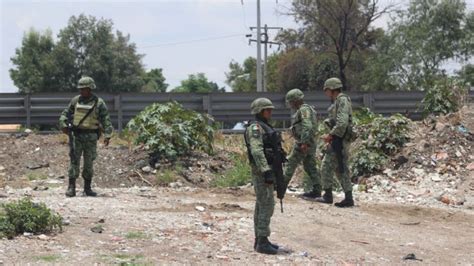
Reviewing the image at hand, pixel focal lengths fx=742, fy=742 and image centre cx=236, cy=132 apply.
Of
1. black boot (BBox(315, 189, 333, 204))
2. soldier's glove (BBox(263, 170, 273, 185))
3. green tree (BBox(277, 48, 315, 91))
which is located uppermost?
green tree (BBox(277, 48, 315, 91))

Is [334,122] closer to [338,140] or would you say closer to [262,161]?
[338,140]

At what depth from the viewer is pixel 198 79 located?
8394 cm

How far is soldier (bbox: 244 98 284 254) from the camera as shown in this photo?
7.46m

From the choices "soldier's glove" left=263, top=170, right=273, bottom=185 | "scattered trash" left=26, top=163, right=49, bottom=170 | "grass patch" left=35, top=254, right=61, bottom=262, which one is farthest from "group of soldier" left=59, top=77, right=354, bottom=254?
"grass patch" left=35, top=254, right=61, bottom=262

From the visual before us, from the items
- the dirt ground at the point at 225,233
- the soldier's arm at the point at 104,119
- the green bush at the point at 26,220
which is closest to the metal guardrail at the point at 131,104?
→ the dirt ground at the point at 225,233

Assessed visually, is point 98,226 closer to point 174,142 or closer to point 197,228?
point 197,228

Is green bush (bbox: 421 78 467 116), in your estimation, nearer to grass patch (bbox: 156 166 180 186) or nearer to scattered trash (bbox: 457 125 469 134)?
scattered trash (bbox: 457 125 469 134)

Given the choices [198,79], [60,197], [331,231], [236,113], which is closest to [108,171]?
[60,197]

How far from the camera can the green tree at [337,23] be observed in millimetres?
39844

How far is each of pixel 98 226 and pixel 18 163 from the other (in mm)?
6396

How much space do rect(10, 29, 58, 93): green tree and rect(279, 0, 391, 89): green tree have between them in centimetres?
1839

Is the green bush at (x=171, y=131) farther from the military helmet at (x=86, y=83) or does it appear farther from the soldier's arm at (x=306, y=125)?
the soldier's arm at (x=306, y=125)

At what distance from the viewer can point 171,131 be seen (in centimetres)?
1399

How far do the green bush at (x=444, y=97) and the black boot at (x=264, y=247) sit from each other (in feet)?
29.9
